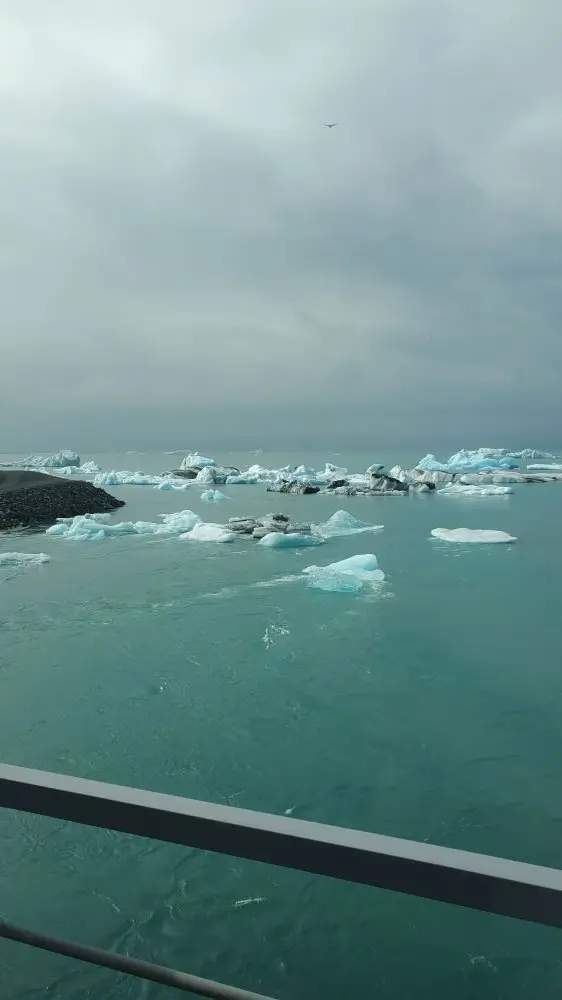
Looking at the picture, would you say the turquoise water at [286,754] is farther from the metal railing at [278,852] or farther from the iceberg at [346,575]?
the metal railing at [278,852]

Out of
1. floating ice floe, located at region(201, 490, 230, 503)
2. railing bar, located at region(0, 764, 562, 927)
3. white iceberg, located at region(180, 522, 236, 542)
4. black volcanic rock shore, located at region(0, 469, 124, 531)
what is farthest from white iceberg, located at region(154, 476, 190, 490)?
railing bar, located at region(0, 764, 562, 927)

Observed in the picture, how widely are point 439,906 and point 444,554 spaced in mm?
8748

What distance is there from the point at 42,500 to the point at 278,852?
18.5 m

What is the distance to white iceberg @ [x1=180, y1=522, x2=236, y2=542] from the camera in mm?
12508

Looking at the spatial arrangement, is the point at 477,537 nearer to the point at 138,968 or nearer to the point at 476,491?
the point at 138,968

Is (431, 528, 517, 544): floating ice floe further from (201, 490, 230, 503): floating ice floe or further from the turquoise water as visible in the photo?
(201, 490, 230, 503): floating ice floe

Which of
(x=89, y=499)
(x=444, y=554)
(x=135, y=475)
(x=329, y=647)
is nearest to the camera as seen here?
(x=329, y=647)

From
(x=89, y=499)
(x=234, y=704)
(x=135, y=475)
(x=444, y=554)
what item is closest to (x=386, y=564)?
(x=444, y=554)

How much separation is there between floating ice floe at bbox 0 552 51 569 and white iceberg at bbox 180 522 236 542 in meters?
3.03

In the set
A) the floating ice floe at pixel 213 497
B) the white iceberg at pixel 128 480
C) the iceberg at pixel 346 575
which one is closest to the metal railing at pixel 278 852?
the iceberg at pixel 346 575

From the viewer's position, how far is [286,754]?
365cm

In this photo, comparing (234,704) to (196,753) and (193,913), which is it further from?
(193,913)

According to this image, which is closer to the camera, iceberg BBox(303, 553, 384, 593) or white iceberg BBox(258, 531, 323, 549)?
iceberg BBox(303, 553, 384, 593)

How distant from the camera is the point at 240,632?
629 cm
